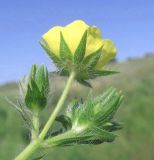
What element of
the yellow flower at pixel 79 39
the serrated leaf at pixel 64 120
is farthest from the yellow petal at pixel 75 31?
the serrated leaf at pixel 64 120

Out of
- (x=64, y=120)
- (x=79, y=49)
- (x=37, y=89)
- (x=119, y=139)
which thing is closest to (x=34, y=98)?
(x=37, y=89)

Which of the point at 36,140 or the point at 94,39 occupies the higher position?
the point at 94,39

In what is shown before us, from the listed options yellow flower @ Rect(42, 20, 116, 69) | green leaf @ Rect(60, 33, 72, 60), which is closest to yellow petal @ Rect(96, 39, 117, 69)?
yellow flower @ Rect(42, 20, 116, 69)

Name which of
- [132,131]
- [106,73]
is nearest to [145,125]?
[132,131]

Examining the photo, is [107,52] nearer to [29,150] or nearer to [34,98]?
[34,98]

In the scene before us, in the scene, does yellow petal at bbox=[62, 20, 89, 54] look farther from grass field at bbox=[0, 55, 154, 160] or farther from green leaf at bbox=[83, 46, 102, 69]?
grass field at bbox=[0, 55, 154, 160]

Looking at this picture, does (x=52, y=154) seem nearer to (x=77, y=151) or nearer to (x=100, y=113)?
(x=77, y=151)
